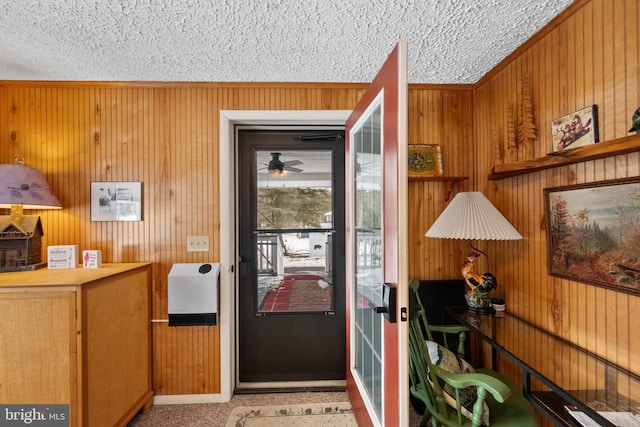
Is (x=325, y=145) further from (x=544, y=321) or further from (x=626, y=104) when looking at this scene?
(x=544, y=321)

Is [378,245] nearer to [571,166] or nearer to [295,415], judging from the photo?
[571,166]

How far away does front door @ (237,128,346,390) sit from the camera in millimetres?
2232

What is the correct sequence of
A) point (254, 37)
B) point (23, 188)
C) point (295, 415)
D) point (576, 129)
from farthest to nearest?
point (295, 415) → point (23, 188) → point (254, 37) → point (576, 129)

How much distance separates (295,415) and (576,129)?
238cm

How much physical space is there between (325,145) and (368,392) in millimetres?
1776

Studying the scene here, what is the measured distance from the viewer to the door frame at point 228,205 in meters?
2.00

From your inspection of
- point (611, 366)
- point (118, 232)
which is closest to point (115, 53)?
point (118, 232)

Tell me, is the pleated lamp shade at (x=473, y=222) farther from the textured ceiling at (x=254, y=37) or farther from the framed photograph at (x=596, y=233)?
the textured ceiling at (x=254, y=37)

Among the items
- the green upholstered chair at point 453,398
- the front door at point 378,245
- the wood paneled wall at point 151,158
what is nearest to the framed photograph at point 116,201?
the wood paneled wall at point 151,158

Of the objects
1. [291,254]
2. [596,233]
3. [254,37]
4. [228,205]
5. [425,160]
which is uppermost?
[254,37]

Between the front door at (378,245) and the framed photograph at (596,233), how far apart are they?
937 mm

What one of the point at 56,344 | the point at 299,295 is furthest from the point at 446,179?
the point at 56,344

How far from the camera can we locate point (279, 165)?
225 centimetres

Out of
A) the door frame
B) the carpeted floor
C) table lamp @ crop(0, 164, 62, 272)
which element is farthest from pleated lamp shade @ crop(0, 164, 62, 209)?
the carpeted floor
